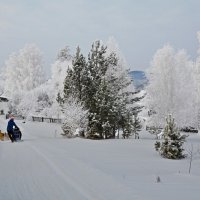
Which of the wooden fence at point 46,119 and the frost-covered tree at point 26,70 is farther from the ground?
the frost-covered tree at point 26,70

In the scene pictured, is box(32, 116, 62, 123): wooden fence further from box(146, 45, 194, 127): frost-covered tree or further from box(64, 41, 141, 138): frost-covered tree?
box(64, 41, 141, 138): frost-covered tree

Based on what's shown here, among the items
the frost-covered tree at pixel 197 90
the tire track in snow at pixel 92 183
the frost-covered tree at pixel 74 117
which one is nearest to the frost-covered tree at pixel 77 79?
the frost-covered tree at pixel 74 117

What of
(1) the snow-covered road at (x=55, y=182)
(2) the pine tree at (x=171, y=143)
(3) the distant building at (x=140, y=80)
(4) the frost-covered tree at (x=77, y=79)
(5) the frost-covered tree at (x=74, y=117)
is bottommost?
(1) the snow-covered road at (x=55, y=182)

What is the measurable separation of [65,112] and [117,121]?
4.59 meters

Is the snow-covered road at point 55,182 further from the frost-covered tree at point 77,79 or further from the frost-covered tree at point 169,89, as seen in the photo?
the frost-covered tree at point 169,89

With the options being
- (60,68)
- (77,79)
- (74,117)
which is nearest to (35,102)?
(60,68)

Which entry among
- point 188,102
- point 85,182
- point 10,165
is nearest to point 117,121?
point 188,102

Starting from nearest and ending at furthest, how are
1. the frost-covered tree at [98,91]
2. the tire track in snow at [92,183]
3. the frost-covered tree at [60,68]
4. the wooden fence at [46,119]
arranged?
1. the tire track in snow at [92,183]
2. the frost-covered tree at [98,91]
3. the wooden fence at [46,119]
4. the frost-covered tree at [60,68]

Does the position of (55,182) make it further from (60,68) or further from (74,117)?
(60,68)

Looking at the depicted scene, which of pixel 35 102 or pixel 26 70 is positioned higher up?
pixel 26 70

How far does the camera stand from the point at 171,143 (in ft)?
66.7

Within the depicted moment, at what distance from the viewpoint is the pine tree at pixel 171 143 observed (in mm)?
20005

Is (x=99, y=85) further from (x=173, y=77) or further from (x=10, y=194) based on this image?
(x=10, y=194)

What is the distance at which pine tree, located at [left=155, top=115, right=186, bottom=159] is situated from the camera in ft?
65.6
